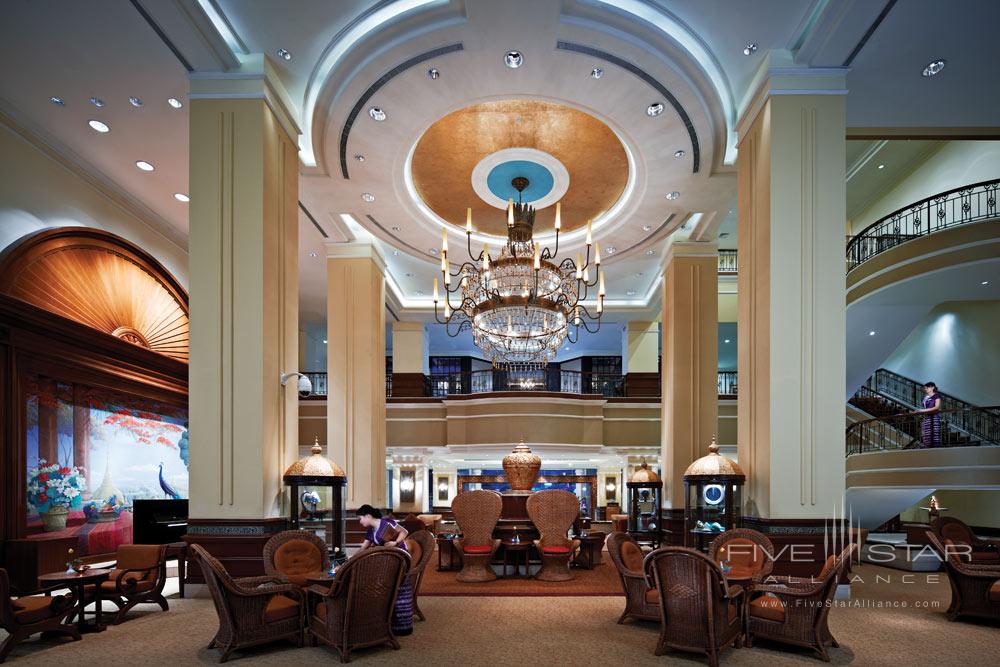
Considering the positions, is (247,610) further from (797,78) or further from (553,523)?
(797,78)

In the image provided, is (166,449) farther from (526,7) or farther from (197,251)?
(526,7)

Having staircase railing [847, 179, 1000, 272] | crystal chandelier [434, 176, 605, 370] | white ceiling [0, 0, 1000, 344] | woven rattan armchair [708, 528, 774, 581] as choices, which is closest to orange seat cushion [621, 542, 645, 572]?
woven rattan armchair [708, 528, 774, 581]

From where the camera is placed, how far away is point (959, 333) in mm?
14227

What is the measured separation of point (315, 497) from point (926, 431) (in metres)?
10.3

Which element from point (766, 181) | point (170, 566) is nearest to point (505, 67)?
point (766, 181)

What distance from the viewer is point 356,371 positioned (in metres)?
12.1

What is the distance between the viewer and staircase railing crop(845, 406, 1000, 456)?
11.8m

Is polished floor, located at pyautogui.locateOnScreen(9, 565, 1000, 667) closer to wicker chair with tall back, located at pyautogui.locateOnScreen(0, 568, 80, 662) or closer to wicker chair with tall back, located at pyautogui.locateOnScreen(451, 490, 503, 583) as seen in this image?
wicker chair with tall back, located at pyautogui.locateOnScreen(0, 568, 80, 662)

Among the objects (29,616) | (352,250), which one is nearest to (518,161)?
(352,250)

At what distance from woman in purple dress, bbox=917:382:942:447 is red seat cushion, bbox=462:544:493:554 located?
25.3 ft

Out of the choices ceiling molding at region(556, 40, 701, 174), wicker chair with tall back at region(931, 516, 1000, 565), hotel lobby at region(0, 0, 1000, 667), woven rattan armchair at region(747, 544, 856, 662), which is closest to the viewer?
woven rattan armchair at region(747, 544, 856, 662)

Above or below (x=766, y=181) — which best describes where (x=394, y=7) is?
above

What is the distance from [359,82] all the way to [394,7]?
3.39ft

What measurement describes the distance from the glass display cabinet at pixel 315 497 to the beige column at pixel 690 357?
591 cm
